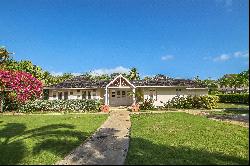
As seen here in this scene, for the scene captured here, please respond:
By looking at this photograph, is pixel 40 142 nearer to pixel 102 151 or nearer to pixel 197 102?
pixel 102 151

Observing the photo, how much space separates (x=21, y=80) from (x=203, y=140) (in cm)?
2433

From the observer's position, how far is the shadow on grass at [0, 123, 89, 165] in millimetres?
12508

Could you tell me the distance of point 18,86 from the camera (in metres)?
33.4

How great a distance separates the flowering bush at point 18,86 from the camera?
32812 millimetres

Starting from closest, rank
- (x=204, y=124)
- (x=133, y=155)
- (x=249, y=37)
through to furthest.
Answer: (x=249, y=37)
(x=133, y=155)
(x=204, y=124)

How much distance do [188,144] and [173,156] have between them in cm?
257

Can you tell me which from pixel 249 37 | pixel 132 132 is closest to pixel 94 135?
pixel 132 132

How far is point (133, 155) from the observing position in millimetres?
11859

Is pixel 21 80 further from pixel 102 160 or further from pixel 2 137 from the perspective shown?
pixel 102 160

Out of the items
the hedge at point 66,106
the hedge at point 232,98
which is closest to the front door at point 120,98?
the hedge at point 66,106

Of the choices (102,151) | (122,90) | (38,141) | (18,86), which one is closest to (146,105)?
(122,90)

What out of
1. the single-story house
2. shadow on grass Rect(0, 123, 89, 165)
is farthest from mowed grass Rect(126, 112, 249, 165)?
the single-story house

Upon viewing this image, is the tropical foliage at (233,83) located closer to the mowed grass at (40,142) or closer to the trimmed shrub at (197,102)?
the trimmed shrub at (197,102)

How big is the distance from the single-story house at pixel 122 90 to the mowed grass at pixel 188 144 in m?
19.3
